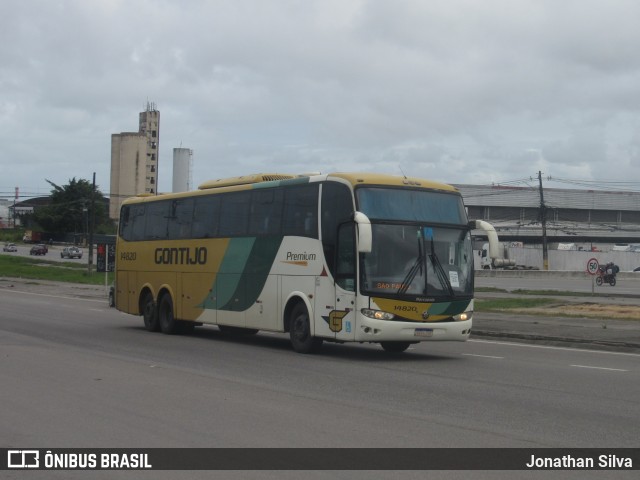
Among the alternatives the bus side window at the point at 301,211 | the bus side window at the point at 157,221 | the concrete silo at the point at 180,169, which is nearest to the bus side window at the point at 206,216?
the bus side window at the point at 157,221

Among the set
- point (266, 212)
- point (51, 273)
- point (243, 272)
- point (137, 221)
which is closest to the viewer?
point (266, 212)

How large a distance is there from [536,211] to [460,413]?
103118mm

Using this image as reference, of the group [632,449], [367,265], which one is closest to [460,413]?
[632,449]

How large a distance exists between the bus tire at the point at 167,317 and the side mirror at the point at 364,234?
8764 millimetres

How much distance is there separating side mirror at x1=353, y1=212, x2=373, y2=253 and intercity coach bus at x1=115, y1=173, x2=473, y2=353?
0.06 feet

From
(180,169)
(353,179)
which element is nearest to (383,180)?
(353,179)

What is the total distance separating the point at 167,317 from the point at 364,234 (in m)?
9.38

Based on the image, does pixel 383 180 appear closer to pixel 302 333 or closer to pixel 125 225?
pixel 302 333

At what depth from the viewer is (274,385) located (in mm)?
13539

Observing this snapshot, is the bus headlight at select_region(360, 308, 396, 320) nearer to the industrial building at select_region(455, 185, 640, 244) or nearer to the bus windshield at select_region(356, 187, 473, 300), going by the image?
the bus windshield at select_region(356, 187, 473, 300)

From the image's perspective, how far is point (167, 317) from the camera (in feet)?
77.8

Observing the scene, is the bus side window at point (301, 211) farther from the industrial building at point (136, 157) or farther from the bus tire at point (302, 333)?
the industrial building at point (136, 157)

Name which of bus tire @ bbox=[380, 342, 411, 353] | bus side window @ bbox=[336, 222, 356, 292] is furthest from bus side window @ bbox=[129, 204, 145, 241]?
bus side window @ bbox=[336, 222, 356, 292]

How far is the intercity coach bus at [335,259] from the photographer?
55.0 feet
